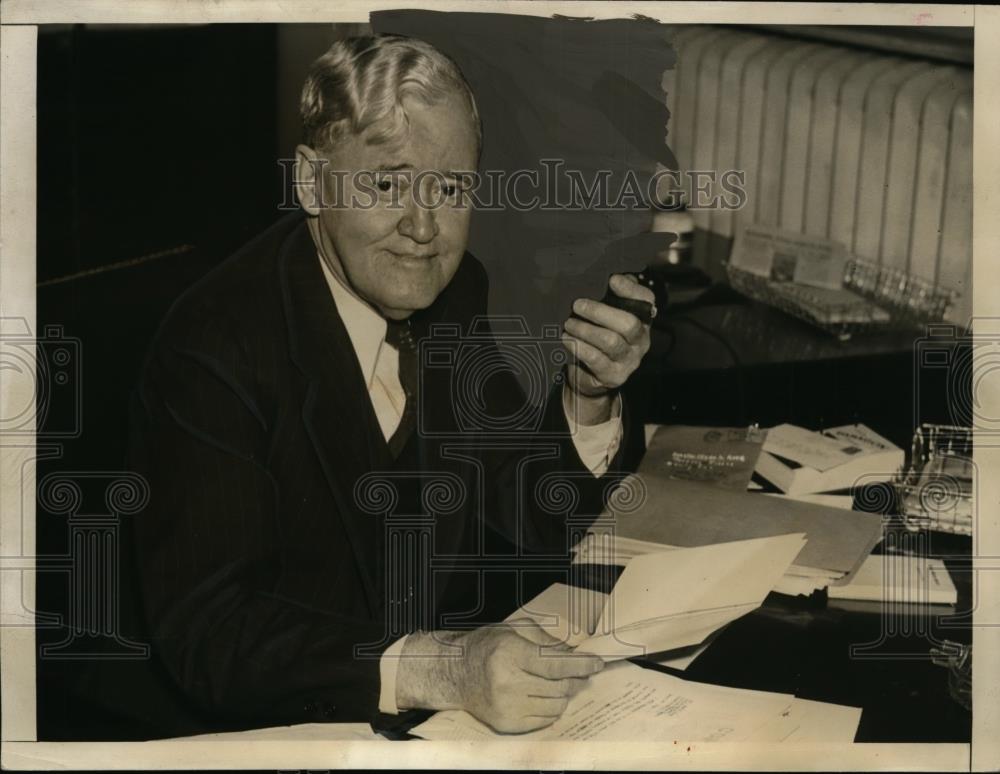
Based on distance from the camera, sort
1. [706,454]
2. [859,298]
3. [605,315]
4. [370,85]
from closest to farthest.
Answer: [370,85], [605,315], [706,454], [859,298]

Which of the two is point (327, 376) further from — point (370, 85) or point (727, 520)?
point (727, 520)

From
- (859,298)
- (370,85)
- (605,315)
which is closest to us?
(370,85)

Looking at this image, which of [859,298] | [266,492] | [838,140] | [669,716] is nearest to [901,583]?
[669,716]

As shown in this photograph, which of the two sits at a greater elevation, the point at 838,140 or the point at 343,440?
the point at 838,140

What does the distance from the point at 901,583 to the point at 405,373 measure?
758 mm

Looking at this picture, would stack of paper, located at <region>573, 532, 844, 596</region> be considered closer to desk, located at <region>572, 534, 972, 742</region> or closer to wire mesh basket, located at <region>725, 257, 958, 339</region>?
desk, located at <region>572, 534, 972, 742</region>

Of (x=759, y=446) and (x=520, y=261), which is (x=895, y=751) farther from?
(x=520, y=261)

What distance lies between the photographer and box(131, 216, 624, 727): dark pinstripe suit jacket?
78.7 inches

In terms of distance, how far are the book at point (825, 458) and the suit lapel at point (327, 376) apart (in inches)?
23.2

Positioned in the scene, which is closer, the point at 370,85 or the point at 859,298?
the point at 370,85

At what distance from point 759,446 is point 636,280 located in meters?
0.32

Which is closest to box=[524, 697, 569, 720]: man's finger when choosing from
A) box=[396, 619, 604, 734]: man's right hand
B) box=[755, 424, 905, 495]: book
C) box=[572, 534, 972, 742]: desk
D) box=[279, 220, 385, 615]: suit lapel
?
box=[396, 619, 604, 734]: man's right hand

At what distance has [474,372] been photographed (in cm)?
209

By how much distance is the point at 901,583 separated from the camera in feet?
6.93
